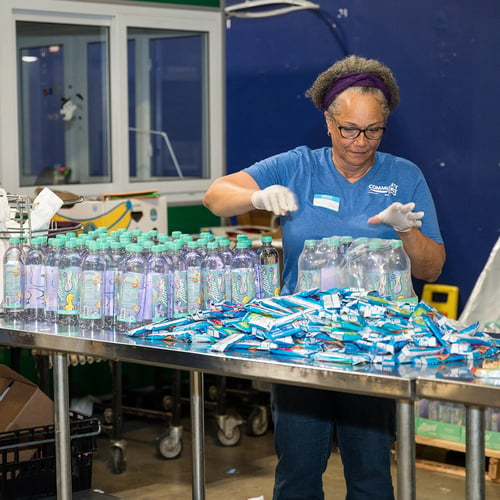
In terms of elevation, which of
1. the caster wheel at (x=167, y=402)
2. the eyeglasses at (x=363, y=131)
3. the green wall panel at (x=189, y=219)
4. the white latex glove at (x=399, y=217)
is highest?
the eyeglasses at (x=363, y=131)

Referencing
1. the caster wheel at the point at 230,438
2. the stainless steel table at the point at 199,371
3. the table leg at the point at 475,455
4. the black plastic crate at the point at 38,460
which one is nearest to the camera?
the stainless steel table at the point at 199,371

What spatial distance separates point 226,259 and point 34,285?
0.62m

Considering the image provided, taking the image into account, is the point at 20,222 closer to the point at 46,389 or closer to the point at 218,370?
the point at 218,370

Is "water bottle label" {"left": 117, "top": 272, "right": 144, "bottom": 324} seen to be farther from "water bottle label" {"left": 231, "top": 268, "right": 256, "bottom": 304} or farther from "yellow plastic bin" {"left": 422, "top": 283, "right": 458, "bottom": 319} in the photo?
"yellow plastic bin" {"left": 422, "top": 283, "right": 458, "bottom": 319}

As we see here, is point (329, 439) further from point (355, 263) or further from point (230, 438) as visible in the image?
point (230, 438)

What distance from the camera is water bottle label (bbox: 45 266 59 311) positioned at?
3129 millimetres

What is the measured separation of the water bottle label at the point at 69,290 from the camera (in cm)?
308

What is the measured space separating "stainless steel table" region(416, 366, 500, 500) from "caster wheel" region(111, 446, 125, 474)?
8.99 ft

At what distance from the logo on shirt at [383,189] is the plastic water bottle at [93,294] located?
2.89 ft

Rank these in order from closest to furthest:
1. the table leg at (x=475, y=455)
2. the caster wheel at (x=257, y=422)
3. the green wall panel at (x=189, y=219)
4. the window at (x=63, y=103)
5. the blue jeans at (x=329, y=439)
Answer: the table leg at (x=475, y=455)
the blue jeans at (x=329, y=439)
the caster wheel at (x=257, y=422)
the window at (x=63, y=103)
the green wall panel at (x=189, y=219)

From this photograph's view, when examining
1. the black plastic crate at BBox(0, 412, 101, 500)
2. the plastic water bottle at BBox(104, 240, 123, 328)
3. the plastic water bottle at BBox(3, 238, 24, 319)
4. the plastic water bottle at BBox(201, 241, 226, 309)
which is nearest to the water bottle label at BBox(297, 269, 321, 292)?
the plastic water bottle at BBox(201, 241, 226, 309)

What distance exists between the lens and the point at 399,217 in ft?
9.68

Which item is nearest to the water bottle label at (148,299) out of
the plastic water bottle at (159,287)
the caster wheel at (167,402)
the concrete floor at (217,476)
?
the plastic water bottle at (159,287)

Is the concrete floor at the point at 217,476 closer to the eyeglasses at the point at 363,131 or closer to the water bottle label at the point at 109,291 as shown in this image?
the water bottle label at the point at 109,291
